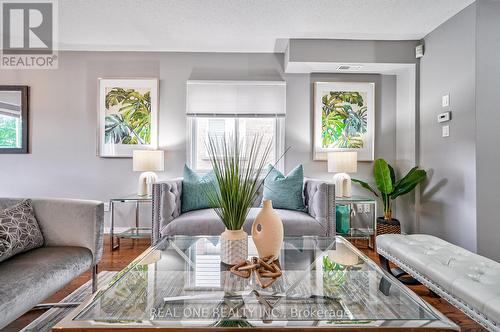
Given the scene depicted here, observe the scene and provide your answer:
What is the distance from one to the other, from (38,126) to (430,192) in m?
4.56

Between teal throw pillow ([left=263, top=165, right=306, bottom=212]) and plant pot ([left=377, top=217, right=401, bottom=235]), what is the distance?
3.43 ft

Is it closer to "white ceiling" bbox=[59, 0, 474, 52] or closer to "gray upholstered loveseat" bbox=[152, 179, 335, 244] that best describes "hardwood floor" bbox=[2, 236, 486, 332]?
"gray upholstered loveseat" bbox=[152, 179, 335, 244]

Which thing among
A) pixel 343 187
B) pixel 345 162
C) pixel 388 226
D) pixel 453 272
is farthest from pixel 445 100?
pixel 453 272

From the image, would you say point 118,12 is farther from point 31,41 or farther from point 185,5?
point 31,41

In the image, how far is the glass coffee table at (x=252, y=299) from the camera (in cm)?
90

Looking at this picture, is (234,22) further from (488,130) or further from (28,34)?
(488,130)

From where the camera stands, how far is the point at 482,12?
2514 millimetres

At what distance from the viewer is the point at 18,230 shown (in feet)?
5.25

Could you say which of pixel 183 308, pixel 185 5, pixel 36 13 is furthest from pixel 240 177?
pixel 36 13

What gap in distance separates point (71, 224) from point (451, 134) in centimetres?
320

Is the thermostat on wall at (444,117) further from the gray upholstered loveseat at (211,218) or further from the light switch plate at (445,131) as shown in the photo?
the gray upholstered loveseat at (211,218)

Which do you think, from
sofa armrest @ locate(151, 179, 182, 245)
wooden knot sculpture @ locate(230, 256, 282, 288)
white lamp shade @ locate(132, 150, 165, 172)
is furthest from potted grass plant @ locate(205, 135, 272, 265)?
white lamp shade @ locate(132, 150, 165, 172)

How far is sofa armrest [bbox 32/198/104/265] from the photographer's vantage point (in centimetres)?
182

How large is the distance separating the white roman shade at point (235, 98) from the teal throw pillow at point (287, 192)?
3.31ft
